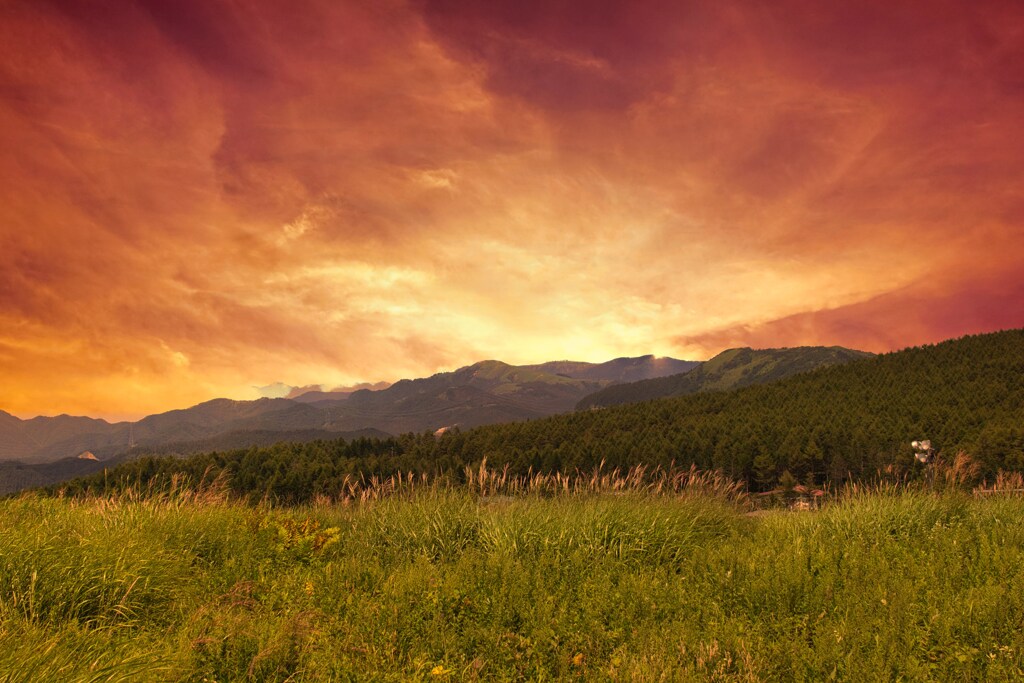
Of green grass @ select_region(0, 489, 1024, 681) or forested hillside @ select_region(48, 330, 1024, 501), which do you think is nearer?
green grass @ select_region(0, 489, 1024, 681)

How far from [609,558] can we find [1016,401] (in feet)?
608

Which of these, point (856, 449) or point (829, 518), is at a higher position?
point (829, 518)

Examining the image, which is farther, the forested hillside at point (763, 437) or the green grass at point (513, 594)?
the forested hillside at point (763, 437)

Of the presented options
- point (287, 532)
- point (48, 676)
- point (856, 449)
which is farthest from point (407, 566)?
point (856, 449)

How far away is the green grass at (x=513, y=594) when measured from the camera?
531 cm

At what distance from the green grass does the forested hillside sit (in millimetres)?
80110

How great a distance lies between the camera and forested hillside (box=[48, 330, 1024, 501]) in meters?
111

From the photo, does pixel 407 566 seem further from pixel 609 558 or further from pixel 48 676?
pixel 48 676

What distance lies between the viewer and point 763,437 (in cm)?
12912

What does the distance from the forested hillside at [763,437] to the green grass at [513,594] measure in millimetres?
80110

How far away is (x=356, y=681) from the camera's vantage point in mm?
5293

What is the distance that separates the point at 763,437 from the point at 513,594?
14018 centimetres

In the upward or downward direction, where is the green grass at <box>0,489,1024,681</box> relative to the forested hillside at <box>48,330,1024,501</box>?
upward

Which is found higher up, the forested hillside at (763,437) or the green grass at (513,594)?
the green grass at (513,594)
